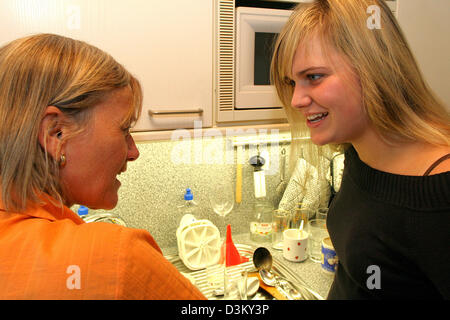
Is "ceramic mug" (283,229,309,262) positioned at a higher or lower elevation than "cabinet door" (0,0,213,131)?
lower

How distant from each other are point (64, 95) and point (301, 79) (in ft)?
1.73

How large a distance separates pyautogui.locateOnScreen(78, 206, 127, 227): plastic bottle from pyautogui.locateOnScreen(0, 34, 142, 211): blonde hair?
77cm

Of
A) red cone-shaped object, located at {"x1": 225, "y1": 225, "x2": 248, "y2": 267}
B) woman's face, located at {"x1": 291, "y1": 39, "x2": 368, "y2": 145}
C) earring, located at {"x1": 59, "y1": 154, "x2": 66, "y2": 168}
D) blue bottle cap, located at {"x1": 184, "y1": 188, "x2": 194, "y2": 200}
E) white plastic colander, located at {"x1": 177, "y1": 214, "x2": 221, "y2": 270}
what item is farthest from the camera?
blue bottle cap, located at {"x1": 184, "y1": 188, "x2": 194, "y2": 200}

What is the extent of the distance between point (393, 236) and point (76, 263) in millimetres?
618

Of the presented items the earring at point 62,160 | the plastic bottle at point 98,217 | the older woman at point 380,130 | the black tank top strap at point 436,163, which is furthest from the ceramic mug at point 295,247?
the earring at point 62,160

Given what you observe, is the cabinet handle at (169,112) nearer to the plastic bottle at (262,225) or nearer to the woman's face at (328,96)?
the woman's face at (328,96)

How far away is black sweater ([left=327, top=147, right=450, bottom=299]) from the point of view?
0.67 meters

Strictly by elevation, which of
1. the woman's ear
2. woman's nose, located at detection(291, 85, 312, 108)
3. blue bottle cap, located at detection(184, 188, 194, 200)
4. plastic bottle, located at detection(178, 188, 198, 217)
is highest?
woman's nose, located at detection(291, 85, 312, 108)

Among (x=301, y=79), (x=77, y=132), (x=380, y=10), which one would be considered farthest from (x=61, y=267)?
(x=380, y=10)

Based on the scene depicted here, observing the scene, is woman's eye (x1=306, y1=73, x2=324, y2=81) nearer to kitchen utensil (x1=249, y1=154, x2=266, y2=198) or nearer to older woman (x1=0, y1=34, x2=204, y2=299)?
older woman (x1=0, y1=34, x2=204, y2=299)

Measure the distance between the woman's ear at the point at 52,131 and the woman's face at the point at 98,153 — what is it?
0.05 ft

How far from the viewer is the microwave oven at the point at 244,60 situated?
1132 mm

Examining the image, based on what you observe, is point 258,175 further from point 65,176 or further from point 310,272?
point 65,176

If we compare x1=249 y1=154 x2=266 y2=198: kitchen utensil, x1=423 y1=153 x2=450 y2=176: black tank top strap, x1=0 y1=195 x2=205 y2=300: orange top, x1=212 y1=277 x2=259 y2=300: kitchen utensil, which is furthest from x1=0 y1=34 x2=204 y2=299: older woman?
x1=249 y1=154 x2=266 y2=198: kitchen utensil
